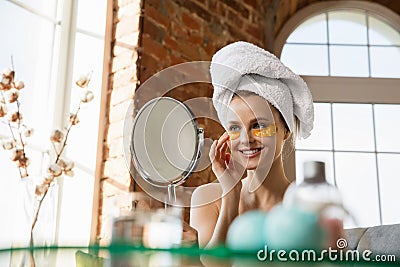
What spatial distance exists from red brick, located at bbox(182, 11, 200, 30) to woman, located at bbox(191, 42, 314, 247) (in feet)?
6.08

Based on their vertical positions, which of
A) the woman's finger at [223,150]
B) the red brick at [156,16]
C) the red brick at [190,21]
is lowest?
the woman's finger at [223,150]

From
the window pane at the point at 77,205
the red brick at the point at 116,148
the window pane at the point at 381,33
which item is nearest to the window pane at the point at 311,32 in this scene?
the window pane at the point at 381,33

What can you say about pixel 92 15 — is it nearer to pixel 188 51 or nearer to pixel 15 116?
pixel 188 51

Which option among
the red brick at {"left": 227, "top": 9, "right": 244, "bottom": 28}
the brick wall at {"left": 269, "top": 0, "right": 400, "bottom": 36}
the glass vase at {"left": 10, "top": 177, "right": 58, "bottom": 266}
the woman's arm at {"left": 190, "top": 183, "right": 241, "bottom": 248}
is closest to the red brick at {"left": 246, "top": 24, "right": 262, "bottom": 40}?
the red brick at {"left": 227, "top": 9, "right": 244, "bottom": 28}

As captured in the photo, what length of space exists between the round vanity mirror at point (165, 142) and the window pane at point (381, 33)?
2.85 m

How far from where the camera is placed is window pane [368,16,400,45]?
3.36 meters

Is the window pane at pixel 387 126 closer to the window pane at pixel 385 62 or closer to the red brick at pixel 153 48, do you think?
the window pane at pixel 385 62

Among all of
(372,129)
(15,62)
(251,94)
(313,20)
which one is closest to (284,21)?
(313,20)

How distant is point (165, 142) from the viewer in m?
0.72

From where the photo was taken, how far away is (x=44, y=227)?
1222mm

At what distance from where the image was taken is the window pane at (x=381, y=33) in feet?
11.0

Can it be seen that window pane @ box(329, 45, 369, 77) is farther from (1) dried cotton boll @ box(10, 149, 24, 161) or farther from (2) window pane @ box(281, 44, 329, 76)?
(1) dried cotton boll @ box(10, 149, 24, 161)

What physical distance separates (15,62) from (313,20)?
1800 millimetres

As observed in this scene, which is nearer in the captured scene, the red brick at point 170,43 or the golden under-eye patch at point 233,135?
the golden under-eye patch at point 233,135
